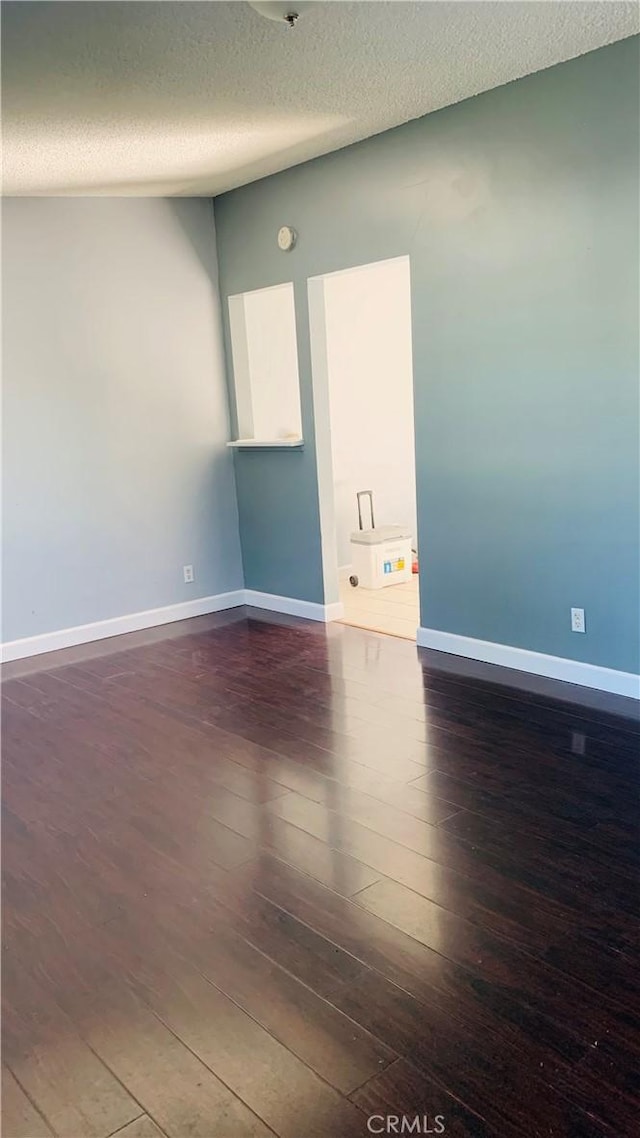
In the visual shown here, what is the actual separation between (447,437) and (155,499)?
6.37ft

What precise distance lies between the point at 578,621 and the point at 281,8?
2.49 m

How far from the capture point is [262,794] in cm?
284

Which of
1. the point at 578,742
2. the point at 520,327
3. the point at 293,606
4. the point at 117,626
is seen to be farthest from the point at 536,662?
the point at 117,626

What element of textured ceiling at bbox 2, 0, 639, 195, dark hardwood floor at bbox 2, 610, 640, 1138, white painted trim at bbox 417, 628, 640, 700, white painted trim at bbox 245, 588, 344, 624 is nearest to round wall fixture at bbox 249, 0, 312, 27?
textured ceiling at bbox 2, 0, 639, 195

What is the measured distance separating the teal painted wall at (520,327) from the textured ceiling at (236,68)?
0.65ft

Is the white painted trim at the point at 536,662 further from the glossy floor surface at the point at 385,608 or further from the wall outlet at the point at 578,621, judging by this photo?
the glossy floor surface at the point at 385,608

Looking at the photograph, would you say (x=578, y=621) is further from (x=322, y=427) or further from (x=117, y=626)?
(x=117, y=626)

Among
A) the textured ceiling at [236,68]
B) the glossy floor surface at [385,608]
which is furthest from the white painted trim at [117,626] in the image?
the textured ceiling at [236,68]

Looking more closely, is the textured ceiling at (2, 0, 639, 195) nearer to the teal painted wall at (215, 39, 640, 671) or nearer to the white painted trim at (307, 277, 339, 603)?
the teal painted wall at (215, 39, 640, 671)

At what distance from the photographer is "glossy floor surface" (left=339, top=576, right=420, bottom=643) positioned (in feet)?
15.6

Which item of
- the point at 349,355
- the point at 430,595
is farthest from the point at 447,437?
the point at 349,355

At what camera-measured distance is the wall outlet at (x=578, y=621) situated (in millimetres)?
3539

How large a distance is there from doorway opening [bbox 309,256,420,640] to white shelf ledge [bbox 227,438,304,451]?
43 centimetres

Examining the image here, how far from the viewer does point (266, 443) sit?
16.5 ft
